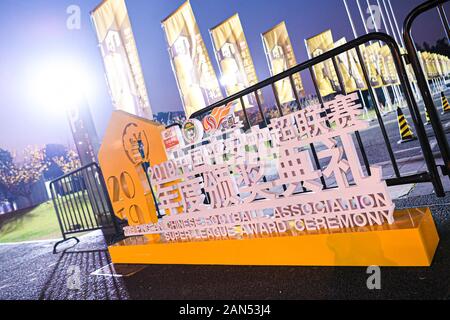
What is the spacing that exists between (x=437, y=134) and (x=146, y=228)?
2646mm

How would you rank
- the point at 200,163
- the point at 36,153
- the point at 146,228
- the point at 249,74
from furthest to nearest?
the point at 36,153 → the point at 249,74 → the point at 146,228 → the point at 200,163

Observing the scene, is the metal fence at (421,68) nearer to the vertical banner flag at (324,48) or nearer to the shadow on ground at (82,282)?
the shadow on ground at (82,282)

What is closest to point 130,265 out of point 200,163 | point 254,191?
point 200,163

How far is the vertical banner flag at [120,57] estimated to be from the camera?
31.6 feet

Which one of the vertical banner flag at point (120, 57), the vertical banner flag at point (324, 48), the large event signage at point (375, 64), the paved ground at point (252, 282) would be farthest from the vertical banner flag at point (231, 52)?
the paved ground at point (252, 282)

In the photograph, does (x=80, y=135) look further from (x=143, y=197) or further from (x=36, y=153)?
(x=36, y=153)

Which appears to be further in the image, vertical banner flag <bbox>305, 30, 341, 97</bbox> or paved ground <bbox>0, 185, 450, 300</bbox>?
vertical banner flag <bbox>305, 30, 341, 97</bbox>

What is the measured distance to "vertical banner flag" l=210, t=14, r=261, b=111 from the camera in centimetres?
1375

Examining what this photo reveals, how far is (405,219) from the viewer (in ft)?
6.20

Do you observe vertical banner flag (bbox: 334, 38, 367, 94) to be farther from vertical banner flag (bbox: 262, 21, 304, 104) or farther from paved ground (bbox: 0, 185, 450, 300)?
paved ground (bbox: 0, 185, 450, 300)

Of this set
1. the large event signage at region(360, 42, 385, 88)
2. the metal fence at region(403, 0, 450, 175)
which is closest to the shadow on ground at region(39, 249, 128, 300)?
the metal fence at region(403, 0, 450, 175)

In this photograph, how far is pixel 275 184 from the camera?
228 cm

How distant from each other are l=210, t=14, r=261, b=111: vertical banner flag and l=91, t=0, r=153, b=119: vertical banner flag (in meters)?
4.54

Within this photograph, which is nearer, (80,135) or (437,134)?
(437,134)
